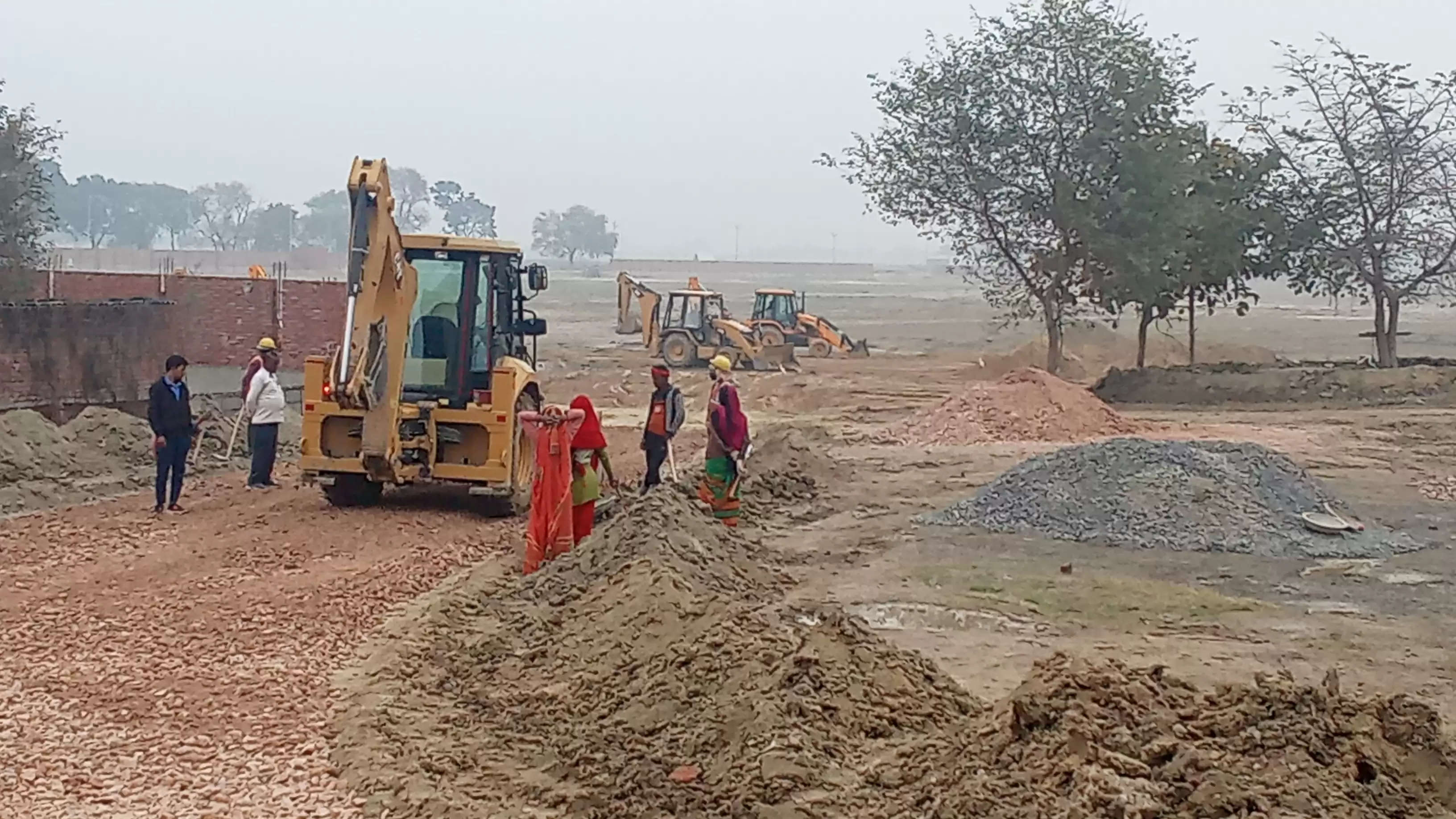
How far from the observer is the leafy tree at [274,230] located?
12800 cm

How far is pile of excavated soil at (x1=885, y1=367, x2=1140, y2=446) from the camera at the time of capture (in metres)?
20.9

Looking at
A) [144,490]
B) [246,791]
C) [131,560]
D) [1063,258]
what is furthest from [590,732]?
[1063,258]

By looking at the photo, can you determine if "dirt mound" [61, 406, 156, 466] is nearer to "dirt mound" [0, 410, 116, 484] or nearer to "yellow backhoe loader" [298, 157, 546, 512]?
"dirt mound" [0, 410, 116, 484]

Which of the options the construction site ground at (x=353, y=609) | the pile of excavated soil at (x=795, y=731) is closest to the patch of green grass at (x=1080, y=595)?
the construction site ground at (x=353, y=609)

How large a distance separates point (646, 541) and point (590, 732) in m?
2.94

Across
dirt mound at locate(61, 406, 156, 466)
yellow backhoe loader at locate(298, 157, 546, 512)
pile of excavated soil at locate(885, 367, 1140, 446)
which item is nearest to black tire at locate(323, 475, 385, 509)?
yellow backhoe loader at locate(298, 157, 546, 512)

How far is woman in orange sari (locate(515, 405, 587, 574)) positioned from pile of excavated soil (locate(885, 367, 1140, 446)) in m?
10.7

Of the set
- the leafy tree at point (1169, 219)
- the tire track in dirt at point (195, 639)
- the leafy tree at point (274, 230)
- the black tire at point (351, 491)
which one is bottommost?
the tire track in dirt at point (195, 639)

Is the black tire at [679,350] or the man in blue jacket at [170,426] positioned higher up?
the black tire at [679,350]

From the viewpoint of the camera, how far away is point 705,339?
116ft

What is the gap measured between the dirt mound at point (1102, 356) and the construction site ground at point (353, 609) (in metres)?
16.8

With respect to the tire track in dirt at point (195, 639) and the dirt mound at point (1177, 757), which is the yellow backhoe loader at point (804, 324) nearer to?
the tire track in dirt at point (195, 639)

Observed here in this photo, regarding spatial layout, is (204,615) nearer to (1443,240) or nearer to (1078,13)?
(1078,13)

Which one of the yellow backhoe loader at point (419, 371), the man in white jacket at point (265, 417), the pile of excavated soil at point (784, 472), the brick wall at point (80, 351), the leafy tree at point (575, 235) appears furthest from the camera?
the leafy tree at point (575, 235)
